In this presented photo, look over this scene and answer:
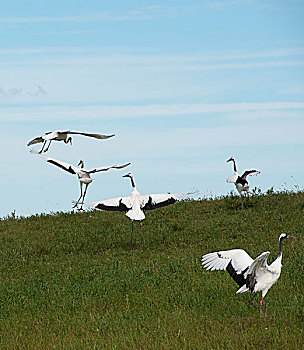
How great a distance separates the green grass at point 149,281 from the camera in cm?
859

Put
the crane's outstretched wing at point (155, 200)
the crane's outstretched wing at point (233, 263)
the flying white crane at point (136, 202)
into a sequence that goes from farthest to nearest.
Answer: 1. the crane's outstretched wing at point (155, 200)
2. the flying white crane at point (136, 202)
3. the crane's outstretched wing at point (233, 263)

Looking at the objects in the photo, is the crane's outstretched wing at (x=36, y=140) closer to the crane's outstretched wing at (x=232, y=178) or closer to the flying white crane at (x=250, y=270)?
the crane's outstretched wing at (x=232, y=178)

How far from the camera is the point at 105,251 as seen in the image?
1582 centimetres

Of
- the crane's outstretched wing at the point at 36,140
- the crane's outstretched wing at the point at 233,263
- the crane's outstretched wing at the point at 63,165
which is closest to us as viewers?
the crane's outstretched wing at the point at 233,263

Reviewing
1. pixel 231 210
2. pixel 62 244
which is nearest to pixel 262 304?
pixel 62 244

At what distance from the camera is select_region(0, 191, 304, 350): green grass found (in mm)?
8586

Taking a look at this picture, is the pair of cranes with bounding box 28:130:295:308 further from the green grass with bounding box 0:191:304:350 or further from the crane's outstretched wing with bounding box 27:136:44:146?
the green grass with bounding box 0:191:304:350

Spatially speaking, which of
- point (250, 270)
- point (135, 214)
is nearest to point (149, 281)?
point (135, 214)

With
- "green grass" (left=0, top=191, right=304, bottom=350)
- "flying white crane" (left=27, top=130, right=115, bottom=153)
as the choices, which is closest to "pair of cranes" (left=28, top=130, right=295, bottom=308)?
"flying white crane" (left=27, top=130, right=115, bottom=153)

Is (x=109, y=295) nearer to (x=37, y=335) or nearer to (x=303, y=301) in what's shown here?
(x=37, y=335)

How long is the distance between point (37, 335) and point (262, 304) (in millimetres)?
4095

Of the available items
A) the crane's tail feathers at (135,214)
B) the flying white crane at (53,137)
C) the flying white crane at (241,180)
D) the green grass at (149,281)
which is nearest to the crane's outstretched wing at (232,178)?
the flying white crane at (241,180)

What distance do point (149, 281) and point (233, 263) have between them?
3314 mm

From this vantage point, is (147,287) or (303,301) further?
(147,287)
